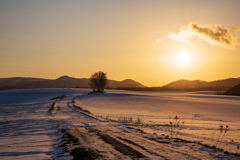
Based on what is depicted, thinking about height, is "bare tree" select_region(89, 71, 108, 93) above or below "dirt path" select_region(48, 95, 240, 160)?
above

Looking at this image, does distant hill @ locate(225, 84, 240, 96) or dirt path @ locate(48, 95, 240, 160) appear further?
distant hill @ locate(225, 84, 240, 96)

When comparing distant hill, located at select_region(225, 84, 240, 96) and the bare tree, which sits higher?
the bare tree

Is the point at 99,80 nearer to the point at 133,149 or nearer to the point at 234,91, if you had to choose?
the point at 234,91

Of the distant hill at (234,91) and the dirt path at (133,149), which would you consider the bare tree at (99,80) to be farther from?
the dirt path at (133,149)

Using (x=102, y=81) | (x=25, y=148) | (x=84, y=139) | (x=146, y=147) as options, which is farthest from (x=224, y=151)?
(x=102, y=81)

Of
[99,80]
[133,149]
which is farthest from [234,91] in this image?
[133,149]

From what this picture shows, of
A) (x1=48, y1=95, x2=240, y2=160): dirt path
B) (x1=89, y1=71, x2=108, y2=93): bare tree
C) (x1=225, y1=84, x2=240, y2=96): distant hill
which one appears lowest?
(x1=48, y1=95, x2=240, y2=160): dirt path

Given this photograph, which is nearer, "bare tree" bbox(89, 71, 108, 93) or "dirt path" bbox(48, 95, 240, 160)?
"dirt path" bbox(48, 95, 240, 160)

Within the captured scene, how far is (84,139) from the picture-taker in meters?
11.9

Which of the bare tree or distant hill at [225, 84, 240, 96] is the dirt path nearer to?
the bare tree

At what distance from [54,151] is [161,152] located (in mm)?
4449

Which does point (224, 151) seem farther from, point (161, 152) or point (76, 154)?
point (76, 154)

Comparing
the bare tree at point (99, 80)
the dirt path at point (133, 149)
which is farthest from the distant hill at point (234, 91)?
the dirt path at point (133, 149)

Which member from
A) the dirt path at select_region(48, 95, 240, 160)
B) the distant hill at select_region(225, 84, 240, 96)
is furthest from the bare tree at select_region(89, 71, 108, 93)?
the dirt path at select_region(48, 95, 240, 160)
